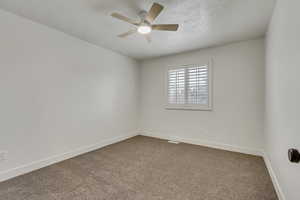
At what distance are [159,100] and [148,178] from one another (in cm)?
237

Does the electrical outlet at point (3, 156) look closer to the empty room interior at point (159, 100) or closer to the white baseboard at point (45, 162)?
the empty room interior at point (159, 100)

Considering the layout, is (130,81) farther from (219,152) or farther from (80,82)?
(219,152)

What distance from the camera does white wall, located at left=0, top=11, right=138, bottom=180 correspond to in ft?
6.47

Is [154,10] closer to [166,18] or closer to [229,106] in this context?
[166,18]

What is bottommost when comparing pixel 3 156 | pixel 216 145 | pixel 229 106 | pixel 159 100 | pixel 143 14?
pixel 216 145

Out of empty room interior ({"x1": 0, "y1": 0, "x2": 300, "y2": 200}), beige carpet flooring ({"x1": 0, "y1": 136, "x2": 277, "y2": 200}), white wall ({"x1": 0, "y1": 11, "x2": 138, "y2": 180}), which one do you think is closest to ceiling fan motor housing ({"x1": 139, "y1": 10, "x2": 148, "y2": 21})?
empty room interior ({"x1": 0, "y1": 0, "x2": 300, "y2": 200})

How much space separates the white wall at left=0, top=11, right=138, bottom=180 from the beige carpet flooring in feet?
1.34

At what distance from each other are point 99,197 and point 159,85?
303cm

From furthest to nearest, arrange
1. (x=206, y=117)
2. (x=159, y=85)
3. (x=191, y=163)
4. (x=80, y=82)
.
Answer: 1. (x=159, y=85)
2. (x=206, y=117)
3. (x=80, y=82)
4. (x=191, y=163)

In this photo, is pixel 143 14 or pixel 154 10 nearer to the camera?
pixel 154 10

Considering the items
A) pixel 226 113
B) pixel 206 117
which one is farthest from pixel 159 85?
pixel 226 113

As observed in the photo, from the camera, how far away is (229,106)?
307 cm

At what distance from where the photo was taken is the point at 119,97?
3781 mm

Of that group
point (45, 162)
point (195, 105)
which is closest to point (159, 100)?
point (195, 105)
